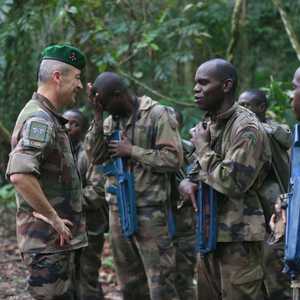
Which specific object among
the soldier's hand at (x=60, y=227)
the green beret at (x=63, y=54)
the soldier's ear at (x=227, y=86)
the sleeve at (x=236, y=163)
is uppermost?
the green beret at (x=63, y=54)

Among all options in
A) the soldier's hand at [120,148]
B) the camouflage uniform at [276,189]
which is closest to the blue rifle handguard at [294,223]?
the camouflage uniform at [276,189]

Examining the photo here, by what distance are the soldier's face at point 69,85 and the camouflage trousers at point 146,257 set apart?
56.1 inches

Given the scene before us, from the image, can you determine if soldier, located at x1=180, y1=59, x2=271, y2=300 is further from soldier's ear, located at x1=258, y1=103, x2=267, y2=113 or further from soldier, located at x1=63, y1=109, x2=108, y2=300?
soldier, located at x1=63, y1=109, x2=108, y2=300

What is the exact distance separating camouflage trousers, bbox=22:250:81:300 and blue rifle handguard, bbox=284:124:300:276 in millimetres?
1468

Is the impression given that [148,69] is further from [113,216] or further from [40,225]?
[40,225]

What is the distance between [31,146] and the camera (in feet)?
14.9

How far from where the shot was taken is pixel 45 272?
465 cm

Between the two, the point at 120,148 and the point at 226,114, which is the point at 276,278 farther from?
the point at 226,114

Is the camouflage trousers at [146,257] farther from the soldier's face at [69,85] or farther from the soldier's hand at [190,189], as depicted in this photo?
the soldier's face at [69,85]

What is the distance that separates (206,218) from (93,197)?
2.16 metres

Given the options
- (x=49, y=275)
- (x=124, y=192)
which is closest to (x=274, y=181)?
(x=124, y=192)

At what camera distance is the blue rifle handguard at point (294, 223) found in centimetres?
381

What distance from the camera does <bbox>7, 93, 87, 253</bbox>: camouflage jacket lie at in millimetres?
4547

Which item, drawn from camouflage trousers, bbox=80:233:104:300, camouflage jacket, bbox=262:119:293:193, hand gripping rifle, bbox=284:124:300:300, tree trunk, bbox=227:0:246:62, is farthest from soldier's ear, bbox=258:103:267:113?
tree trunk, bbox=227:0:246:62
